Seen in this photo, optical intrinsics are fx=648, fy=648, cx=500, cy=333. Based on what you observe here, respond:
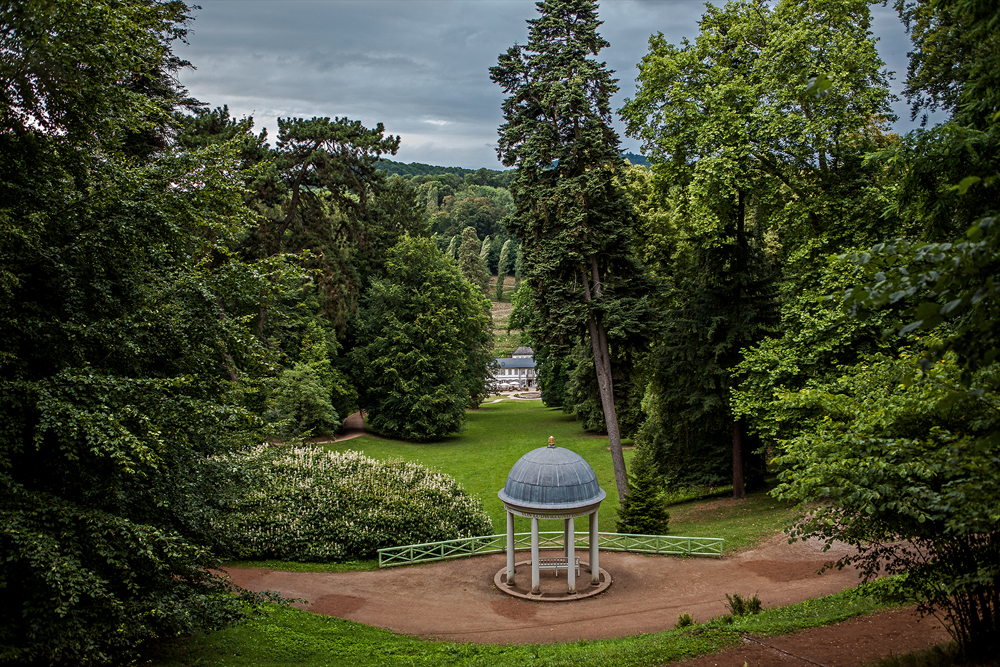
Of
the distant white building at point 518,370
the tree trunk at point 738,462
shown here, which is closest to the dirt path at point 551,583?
the tree trunk at point 738,462

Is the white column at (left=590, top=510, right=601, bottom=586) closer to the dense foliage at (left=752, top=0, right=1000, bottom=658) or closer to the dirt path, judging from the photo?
the dirt path

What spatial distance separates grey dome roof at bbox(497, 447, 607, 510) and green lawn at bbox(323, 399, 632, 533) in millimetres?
8221

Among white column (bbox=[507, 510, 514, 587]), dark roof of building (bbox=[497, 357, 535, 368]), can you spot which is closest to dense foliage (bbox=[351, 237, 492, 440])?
white column (bbox=[507, 510, 514, 587])

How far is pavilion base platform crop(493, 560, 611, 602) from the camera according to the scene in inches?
635

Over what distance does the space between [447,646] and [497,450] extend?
29094 mm

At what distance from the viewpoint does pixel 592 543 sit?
1708cm

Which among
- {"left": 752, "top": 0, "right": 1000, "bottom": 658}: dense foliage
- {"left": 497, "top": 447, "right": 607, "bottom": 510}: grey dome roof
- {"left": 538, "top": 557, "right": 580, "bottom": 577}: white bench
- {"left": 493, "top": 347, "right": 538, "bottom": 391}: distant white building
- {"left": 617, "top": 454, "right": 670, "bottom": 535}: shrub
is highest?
{"left": 752, "top": 0, "right": 1000, "bottom": 658}: dense foliage

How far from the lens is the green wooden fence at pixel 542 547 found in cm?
1865

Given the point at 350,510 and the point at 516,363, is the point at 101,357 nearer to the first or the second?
the point at 350,510

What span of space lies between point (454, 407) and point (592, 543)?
28047mm

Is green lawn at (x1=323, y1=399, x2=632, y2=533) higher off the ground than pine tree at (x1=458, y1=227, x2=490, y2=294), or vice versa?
pine tree at (x1=458, y1=227, x2=490, y2=294)

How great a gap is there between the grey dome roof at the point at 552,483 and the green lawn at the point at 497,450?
27.0 feet

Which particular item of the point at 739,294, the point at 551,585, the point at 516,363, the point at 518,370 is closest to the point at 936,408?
the point at 551,585

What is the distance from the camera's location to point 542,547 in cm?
1962
